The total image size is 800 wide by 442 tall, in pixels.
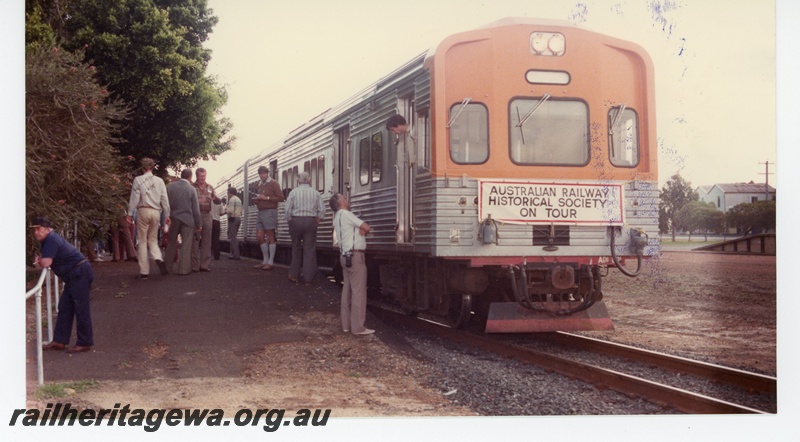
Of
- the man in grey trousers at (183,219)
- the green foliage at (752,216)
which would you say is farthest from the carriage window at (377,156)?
the green foliage at (752,216)

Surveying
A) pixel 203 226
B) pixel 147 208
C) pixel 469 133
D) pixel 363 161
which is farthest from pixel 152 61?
pixel 469 133

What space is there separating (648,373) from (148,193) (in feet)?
16.8

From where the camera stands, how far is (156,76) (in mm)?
9039

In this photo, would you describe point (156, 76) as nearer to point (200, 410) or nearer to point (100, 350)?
point (100, 350)

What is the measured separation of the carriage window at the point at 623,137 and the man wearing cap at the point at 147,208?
450 centimetres

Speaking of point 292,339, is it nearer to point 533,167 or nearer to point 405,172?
point 405,172

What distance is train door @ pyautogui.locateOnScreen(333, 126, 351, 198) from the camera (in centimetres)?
1153

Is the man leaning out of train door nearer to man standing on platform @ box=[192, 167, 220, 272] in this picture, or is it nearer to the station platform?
the station platform

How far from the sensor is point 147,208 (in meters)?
9.39

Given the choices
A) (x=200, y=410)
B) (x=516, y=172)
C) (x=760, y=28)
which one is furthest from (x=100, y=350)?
(x=760, y=28)

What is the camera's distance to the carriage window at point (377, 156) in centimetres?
1020

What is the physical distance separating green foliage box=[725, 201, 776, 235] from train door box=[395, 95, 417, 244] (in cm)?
308

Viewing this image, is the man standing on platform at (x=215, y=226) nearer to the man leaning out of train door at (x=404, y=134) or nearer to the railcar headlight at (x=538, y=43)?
the man leaning out of train door at (x=404, y=134)

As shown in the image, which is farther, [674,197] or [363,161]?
[363,161]
